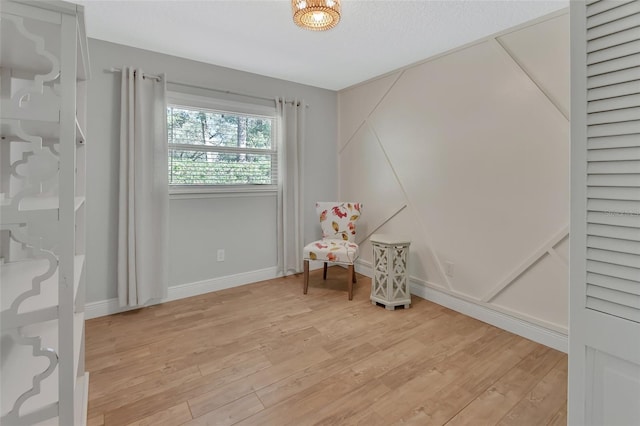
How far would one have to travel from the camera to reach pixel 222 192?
122 inches

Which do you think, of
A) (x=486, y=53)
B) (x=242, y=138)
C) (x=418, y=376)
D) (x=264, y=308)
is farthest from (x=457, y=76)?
(x=264, y=308)

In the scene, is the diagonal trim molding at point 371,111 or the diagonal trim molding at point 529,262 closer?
the diagonal trim molding at point 529,262

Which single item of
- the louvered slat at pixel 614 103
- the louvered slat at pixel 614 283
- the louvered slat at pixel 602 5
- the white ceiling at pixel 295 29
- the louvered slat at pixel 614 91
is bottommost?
the louvered slat at pixel 614 283

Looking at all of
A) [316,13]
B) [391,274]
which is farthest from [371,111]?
[391,274]

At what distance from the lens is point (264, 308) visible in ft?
8.77

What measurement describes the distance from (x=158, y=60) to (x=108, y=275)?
6.34 ft

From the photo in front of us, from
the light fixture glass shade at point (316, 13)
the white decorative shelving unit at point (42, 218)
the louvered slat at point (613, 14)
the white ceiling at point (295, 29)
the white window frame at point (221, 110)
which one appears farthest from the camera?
the white window frame at point (221, 110)

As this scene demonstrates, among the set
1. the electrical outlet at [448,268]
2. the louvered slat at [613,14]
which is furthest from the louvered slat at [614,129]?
the electrical outlet at [448,268]

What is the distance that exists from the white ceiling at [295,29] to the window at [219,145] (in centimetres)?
45

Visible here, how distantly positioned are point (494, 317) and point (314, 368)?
1.52 m

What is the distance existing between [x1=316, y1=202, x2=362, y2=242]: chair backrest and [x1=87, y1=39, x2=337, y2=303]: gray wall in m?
0.37

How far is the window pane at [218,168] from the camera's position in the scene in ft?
9.50

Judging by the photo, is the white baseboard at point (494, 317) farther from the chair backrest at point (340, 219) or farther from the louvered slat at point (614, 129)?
the louvered slat at point (614, 129)

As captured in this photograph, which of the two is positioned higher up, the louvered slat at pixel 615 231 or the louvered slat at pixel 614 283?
the louvered slat at pixel 615 231
